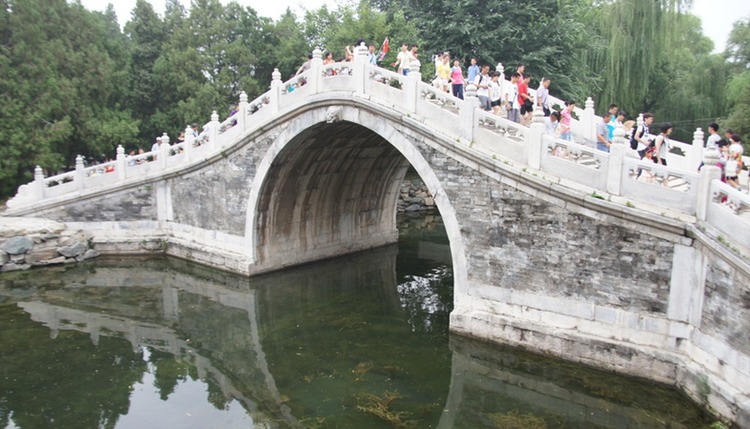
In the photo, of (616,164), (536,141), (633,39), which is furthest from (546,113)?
(633,39)

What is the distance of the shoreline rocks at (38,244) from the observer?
51.5ft

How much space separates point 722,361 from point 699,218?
187 cm

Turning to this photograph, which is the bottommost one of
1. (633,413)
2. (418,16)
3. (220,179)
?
(633,413)

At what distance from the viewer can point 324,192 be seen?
1667 cm

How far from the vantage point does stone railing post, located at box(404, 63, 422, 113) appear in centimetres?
1121

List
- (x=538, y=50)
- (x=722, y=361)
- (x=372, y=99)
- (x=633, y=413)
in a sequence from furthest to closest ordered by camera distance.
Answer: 1. (x=538, y=50)
2. (x=372, y=99)
3. (x=633, y=413)
4. (x=722, y=361)

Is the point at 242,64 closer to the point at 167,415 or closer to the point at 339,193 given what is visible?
the point at 339,193

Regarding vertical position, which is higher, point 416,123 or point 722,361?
point 416,123

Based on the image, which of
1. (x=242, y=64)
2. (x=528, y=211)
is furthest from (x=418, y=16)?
(x=528, y=211)

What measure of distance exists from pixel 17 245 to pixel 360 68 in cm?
1057

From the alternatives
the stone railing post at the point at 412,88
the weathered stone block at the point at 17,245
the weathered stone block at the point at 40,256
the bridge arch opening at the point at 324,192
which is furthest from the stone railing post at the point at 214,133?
the stone railing post at the point at 412,88

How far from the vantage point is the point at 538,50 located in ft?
69.4

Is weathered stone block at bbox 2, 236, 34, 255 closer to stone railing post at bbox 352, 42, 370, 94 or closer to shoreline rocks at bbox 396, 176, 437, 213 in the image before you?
stone railing post at bbox 352, 42, 370, 94

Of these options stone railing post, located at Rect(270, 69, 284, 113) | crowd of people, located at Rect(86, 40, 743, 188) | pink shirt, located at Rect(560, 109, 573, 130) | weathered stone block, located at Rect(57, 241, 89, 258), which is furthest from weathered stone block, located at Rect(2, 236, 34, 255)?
pink shirt, located at Rect(560, 109, 573, 130)
